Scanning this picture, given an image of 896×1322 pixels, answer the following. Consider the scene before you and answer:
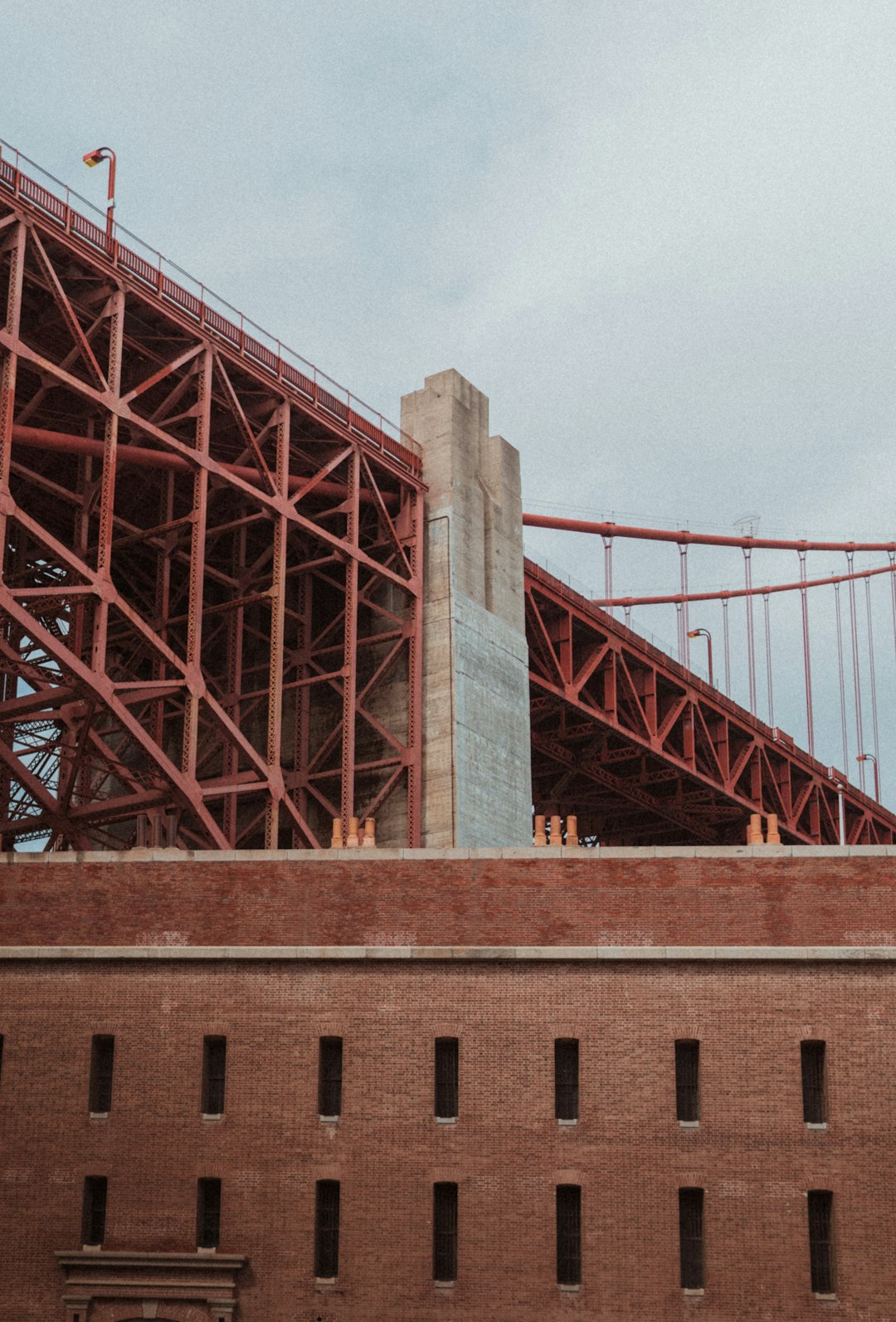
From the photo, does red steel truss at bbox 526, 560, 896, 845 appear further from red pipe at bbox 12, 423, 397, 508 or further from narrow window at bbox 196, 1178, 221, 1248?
narrow window at bbox 196, 1178, 221, 1248

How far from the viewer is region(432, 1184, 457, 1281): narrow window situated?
1324 inches

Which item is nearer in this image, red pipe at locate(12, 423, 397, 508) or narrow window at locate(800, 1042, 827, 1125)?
narrow window at locate(800, 1042, 827, 1125)

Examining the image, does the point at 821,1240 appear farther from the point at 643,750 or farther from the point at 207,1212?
the point at 643,750

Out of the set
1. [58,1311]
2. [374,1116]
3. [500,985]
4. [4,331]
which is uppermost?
[4,331]

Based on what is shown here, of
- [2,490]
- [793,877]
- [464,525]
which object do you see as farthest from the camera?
[464,525]

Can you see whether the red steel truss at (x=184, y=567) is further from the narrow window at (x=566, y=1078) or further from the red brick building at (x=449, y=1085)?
the narrow window at (x=566, y=1078)

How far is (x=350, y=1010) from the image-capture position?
3519cm

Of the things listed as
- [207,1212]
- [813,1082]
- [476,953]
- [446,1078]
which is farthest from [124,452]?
[813,1082]

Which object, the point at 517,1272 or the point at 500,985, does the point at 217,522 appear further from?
the point at 517,1272

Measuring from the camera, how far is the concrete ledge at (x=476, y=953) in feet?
114

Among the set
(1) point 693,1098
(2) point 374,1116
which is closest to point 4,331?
(2) point 374,1116

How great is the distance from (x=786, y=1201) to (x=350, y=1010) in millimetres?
8392

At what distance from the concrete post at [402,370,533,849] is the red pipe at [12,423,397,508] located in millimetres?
5486

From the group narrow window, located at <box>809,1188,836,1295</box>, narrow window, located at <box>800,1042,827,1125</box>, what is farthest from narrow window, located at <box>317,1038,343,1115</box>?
narrow window, located at <box>809,1188,836,1295</box>
